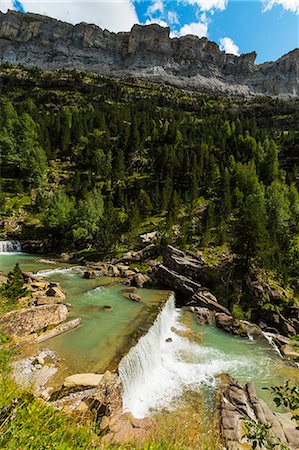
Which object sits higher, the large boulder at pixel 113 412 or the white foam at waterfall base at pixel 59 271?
the large boulder at pixel 113 412

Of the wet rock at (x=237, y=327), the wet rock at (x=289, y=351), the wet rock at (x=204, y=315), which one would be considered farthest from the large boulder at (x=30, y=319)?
the wet rock at (x=289, y=351)

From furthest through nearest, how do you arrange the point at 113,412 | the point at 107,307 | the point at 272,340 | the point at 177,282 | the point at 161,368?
the point at 177,282 → the point at 272,340 → the point at 107,307 → the point at 161,368 → the point at 113,412

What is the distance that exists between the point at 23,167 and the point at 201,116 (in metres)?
130

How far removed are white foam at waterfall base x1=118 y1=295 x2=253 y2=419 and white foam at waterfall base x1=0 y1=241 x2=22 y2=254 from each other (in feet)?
146

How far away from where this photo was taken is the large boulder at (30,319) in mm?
16094

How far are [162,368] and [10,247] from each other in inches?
1932

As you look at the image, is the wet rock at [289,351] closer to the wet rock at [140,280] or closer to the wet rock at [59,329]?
the wet rock at [140,280]

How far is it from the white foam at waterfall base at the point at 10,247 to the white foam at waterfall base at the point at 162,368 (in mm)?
44360

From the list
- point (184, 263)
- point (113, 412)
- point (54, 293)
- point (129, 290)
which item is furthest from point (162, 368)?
point (184, 263)

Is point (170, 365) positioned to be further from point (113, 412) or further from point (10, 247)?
point (10, 247)

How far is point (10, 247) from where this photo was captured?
5553cm

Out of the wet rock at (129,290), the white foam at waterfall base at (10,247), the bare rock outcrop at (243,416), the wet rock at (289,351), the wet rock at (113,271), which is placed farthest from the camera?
the white foam at waterfall base at (10,247)

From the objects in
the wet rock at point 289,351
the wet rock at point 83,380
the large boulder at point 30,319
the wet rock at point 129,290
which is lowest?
the wet rock at point 289,351

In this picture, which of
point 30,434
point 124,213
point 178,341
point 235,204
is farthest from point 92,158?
point 30,434
